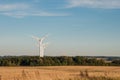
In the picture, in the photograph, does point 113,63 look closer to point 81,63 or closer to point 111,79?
point 81,63

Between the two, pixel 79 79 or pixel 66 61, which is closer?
pixel 79 79

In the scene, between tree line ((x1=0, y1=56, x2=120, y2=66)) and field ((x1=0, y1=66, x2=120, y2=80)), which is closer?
field ((x1=0, y1=66, x2=120, y2=80))

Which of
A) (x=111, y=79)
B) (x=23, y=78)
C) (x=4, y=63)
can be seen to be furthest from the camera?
(x=4, y=63)

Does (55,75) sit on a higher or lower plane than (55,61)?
lower

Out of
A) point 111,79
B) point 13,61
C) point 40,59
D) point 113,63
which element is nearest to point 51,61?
point 40,59

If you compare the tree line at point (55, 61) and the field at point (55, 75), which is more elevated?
the tree line at point (55, 61)

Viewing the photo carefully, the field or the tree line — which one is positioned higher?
the tree line

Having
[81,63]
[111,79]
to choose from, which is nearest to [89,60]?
[81,63]

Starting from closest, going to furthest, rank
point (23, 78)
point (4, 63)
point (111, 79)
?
1. point (23, 78)
2. point (111, 79)
3. point (4, 63)

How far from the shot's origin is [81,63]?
80.4 meters

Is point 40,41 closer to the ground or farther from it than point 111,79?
farther from it

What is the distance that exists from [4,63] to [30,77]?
56.5 metres

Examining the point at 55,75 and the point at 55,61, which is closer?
the point at 55,75

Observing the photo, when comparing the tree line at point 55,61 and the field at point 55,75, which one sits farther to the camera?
the tree line at point 55,61
